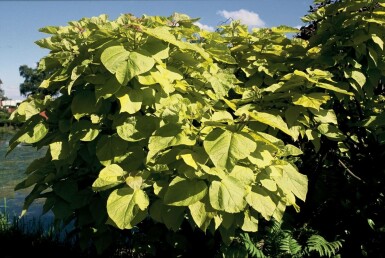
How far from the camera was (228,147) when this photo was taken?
1.85m

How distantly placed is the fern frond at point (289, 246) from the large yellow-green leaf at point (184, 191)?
56.6 inches

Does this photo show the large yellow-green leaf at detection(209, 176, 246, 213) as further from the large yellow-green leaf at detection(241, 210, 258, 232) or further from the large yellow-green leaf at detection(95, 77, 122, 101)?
the large yellow-green leaf at detection(95, 77, 122, 101)

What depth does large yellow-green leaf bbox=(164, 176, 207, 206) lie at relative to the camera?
1.92 meters

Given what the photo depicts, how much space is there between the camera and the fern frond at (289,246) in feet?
9.97

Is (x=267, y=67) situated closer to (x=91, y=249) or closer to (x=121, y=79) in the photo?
(x=121, y=79)

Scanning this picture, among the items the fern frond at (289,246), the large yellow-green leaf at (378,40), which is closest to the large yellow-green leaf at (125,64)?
the large yellow-green leaf at (378,40)

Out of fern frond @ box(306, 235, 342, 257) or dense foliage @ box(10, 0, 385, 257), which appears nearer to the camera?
dense foliage @ box(10, 0, 385, 257)

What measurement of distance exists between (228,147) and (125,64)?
0.72 meters

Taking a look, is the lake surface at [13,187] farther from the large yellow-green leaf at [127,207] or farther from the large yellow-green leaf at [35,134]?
the large yellow-green leaf at [127,207]

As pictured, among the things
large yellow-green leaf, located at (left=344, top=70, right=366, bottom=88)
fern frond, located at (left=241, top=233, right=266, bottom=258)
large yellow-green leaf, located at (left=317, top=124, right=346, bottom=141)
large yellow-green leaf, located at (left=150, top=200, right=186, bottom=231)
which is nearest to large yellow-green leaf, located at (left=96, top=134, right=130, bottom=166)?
large yellow-green leaf, located at (left=150, top=200, right=186, bottom=231)

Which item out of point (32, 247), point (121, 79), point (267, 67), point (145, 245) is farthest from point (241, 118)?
point (32, 247)

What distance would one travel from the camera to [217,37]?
282cm

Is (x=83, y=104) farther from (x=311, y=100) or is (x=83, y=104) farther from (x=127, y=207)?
(x=311, y=100)

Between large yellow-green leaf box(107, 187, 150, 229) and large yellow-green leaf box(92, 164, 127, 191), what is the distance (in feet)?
0.21
